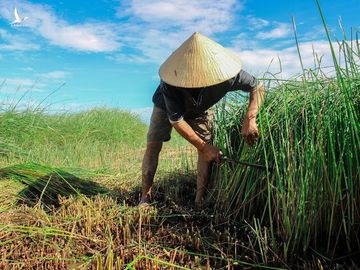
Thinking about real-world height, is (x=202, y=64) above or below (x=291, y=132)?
above

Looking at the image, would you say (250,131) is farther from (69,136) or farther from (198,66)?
(69,136)

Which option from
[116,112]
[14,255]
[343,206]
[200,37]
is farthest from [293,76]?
[116,112]

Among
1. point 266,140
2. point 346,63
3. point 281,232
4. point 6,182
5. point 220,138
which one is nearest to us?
point 346,63

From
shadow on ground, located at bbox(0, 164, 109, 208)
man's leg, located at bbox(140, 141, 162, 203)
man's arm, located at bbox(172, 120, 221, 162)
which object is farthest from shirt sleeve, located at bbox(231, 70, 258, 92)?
shadow on ground, located at bbox(0, 164, 109, 208)

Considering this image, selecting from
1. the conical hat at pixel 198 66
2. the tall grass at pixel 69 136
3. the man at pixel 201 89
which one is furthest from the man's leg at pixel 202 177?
the tall grass at pixel 69 136

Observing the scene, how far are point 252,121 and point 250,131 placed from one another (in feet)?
0.24

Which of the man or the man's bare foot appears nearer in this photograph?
the man

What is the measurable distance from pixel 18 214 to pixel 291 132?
6.82 feet

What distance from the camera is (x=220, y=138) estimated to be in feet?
11.3

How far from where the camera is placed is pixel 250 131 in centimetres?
298

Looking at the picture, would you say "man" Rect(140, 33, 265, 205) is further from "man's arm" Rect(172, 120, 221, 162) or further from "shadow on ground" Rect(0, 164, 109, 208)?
"shadow on ground" Rect(0, 164, 109, 208)

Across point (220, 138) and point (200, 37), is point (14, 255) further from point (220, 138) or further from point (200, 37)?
point (200, 37)

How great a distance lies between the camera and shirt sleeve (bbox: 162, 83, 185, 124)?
3287mm

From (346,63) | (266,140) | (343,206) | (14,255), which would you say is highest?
(346,63)
